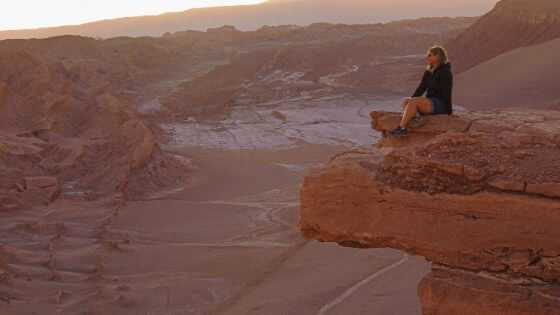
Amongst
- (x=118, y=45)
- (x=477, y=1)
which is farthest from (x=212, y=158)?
(x=477, y=1)

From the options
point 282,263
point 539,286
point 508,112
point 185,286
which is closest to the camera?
point 539,286

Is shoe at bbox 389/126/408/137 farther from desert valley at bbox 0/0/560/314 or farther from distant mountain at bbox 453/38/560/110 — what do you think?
distant mountain at bbox 453/38/560/110

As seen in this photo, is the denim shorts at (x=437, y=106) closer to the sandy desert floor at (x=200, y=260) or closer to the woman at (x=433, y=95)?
the woman at (x=433, y=95)

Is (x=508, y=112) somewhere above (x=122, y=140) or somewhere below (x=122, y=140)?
above

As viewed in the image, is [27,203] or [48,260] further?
[27,203]

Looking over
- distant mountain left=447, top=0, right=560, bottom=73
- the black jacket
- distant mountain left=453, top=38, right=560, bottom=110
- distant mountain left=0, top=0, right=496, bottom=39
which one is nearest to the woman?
the black jacket

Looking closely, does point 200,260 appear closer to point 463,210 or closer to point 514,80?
point 463,210

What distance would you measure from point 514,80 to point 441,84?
14.7 metres

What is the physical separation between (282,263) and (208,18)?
110596mm

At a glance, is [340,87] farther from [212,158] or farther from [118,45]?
[118,45]

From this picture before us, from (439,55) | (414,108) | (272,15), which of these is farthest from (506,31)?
(272,15)

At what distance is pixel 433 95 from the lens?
479 centimetres

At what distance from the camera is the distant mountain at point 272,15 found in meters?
95.1

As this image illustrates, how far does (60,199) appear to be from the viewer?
9.54 m
